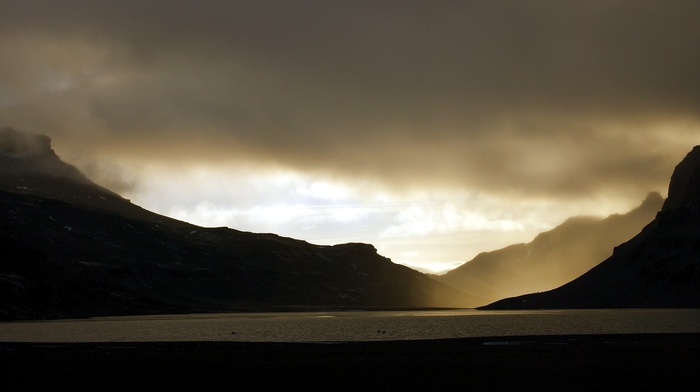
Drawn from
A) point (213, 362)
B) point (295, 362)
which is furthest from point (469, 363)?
point (213, 362)

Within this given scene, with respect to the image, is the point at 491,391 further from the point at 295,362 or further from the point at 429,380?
the point at 295,362

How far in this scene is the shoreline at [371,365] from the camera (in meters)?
73.9

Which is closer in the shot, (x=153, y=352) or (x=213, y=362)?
(x=213, y=362)

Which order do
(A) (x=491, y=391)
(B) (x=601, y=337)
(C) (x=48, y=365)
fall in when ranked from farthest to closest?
(B) (x=601, y=337), (C) (x=48, y=365), (A) (x=491, y=391)

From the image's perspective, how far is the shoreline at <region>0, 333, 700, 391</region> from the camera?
73.9 m

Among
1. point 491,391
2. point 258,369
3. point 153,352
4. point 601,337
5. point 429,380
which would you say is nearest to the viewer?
point 491,391

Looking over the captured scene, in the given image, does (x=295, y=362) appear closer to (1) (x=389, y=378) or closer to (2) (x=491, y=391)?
(1) (x=389, y=378)

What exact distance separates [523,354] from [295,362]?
31.5 meters

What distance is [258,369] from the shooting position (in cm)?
9019

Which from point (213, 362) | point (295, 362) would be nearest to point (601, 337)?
point (295, 362)

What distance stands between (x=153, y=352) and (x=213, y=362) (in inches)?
858

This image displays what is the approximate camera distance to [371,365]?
92.6m

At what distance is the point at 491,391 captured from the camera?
66875mm

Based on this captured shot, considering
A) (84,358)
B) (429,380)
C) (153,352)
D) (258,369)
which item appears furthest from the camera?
(153,352)
